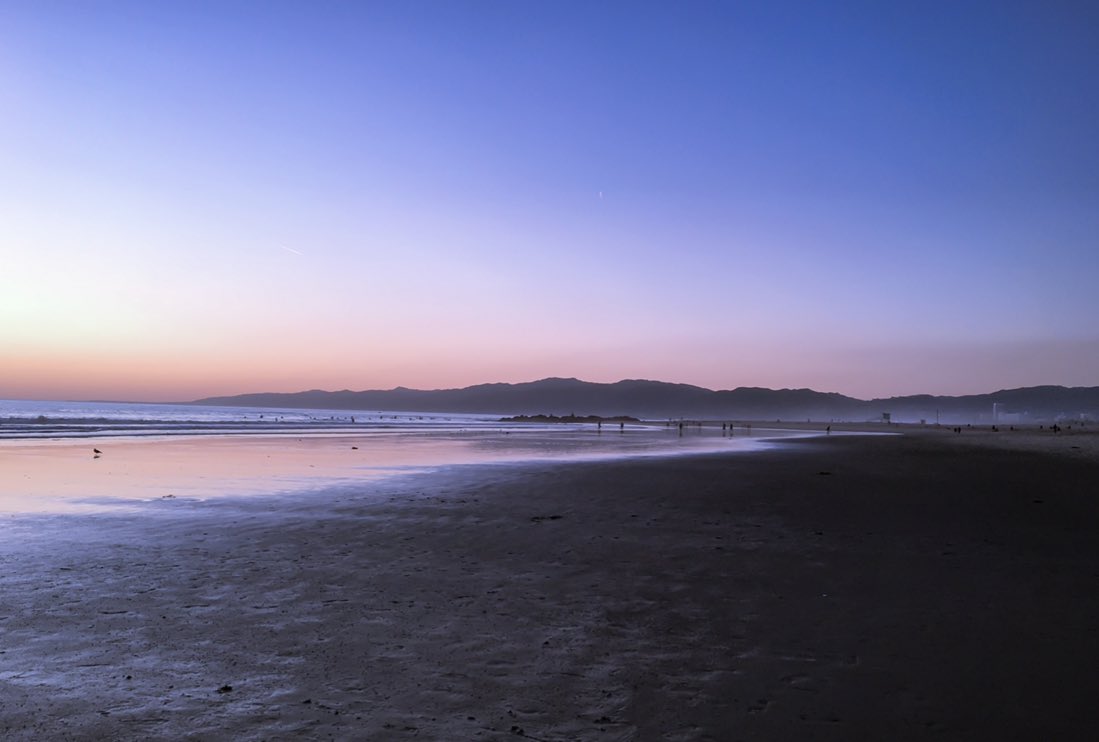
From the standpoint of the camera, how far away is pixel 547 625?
6.75 meters

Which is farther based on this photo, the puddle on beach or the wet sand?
the puddle on beach

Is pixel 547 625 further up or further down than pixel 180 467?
further up

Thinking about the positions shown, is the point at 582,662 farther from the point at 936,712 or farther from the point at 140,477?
the point at 140,477

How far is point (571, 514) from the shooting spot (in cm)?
1390

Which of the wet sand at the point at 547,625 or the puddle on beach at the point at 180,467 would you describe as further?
the puddle on beach at the point at 180,467

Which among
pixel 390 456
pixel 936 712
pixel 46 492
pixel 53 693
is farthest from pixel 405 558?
pixel 390 456

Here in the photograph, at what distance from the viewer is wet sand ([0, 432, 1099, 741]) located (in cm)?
467

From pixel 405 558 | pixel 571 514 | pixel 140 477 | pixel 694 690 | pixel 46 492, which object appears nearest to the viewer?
pixel 694 690

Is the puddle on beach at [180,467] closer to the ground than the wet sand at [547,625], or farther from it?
closer to the ground

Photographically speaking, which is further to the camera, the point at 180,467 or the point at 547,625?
the point at 180,467

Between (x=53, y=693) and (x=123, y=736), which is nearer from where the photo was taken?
(x=123, y=736)

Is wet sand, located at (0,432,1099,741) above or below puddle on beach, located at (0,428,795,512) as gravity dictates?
above

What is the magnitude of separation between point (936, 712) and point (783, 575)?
4041 mm

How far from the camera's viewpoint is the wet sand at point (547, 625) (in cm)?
467
